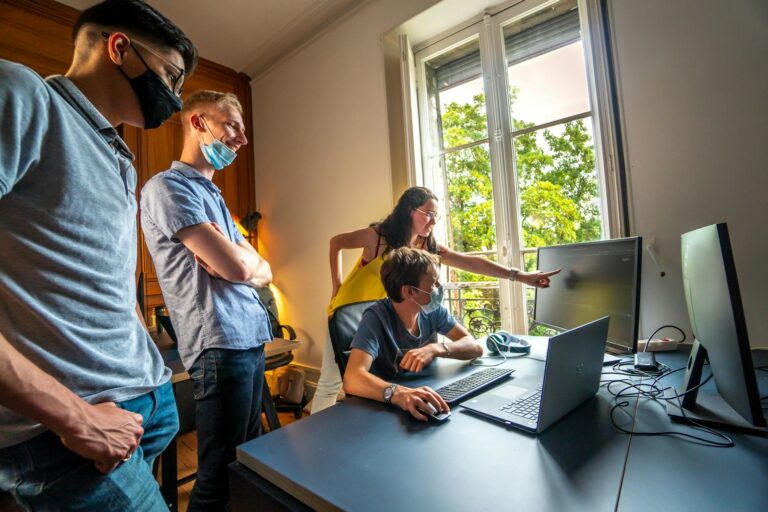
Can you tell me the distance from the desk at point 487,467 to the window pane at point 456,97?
2016 mm

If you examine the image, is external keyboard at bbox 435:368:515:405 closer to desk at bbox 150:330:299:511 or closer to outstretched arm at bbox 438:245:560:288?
outstretched arm at bbox 438:245:560:288

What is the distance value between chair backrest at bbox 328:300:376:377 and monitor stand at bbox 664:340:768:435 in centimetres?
98

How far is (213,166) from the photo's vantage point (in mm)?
1415

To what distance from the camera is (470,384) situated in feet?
3.77

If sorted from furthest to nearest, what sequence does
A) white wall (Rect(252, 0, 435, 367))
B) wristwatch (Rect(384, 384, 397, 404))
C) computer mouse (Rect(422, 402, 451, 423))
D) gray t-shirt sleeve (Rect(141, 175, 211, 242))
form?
white wall (Rect(252, 0, 435, 367))
gray t-shirt sleeve (Rect(141, 175, 211, 242))
wristwatch (Rect(384, 384, 397, 404))
computer mouse (Rect(422, 402, 451, 423))

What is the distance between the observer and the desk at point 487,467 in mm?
627

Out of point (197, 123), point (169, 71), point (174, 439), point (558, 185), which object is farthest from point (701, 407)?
point (174, 439)

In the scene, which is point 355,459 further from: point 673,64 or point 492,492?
point 673,64

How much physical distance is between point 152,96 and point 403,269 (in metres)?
0.91

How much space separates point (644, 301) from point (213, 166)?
1.93 meters

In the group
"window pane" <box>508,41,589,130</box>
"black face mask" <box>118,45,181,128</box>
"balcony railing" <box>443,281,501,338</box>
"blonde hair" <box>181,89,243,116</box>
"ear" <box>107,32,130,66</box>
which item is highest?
"window pane" <box>508,41,589,130</box>

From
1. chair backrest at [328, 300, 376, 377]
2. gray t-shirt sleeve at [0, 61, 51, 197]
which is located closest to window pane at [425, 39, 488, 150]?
chair backrest at [328, 300, 376, 377]

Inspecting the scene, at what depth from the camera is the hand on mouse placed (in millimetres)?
946

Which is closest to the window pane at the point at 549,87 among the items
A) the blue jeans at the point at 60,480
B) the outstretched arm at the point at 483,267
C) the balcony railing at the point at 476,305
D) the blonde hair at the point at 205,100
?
the outstretched arm at the point at 483,267
